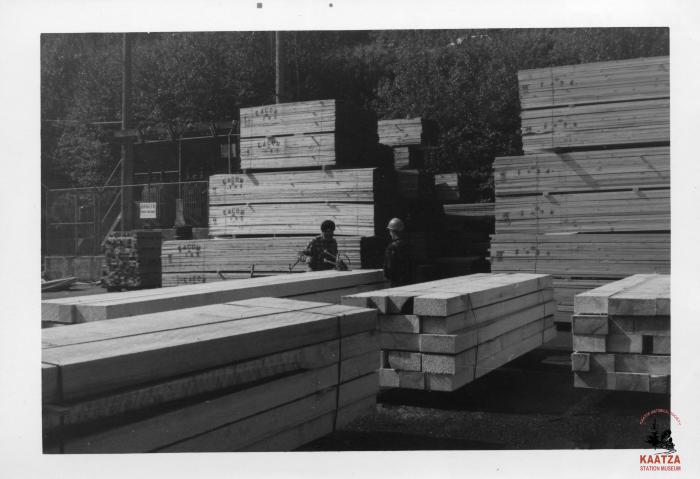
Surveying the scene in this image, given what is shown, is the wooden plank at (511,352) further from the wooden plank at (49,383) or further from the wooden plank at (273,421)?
the wooden plank at (49,383)

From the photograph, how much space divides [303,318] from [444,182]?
912 cm

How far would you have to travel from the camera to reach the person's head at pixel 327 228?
8492mm

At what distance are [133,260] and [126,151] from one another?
16.8 ft

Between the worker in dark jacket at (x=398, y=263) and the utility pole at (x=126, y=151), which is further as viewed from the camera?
the utility pole at (x=126, y=151)

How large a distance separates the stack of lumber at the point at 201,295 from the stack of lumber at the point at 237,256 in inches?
76.6

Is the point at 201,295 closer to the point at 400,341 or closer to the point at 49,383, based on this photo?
the point at 400,341

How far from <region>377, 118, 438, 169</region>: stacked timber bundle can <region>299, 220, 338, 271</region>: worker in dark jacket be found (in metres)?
3.80

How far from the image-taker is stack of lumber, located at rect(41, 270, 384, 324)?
191 inches

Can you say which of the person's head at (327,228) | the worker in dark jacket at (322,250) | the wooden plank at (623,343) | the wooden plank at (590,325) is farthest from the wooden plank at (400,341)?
the person's head at (327,228)

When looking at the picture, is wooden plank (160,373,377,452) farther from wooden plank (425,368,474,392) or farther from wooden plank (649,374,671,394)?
wooden plank (649,374,671,394)

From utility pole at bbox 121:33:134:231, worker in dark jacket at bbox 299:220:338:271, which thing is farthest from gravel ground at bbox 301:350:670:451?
utility pole at bbox 121:33:134:231
